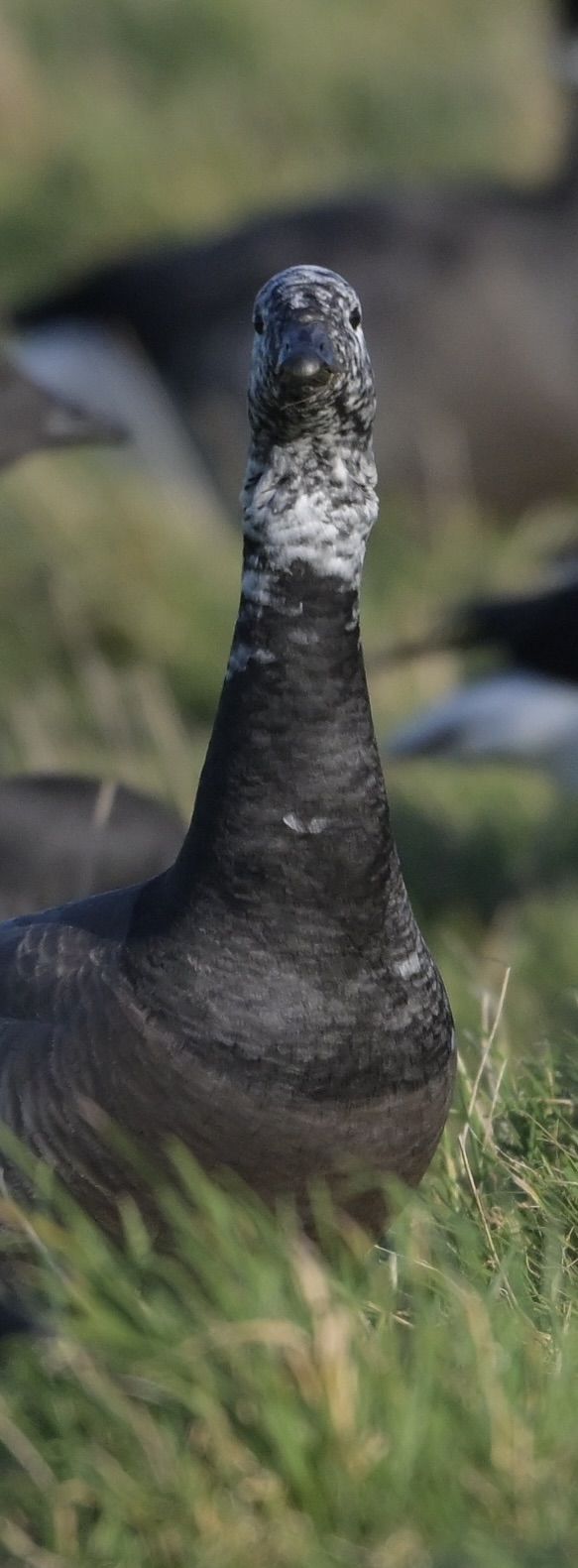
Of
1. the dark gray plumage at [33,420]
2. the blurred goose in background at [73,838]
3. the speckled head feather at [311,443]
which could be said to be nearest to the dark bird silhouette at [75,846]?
the blurred goose in background at [73,838]

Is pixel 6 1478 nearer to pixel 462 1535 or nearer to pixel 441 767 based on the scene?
pixel 462 1535

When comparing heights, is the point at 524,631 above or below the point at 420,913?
above

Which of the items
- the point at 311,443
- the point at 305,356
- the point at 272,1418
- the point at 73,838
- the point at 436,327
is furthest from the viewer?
the point at 436,327

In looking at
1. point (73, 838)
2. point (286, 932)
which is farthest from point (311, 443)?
point (73, 838)

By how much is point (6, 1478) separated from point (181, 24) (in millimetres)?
17179

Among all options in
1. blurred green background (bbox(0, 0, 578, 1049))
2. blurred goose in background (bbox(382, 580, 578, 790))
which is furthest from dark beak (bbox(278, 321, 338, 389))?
blurred goose in background (bbox(382, 580, 578, 790))

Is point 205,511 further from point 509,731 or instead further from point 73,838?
point 73,838

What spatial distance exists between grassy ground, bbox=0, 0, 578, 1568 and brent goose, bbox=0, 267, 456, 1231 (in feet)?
0.44

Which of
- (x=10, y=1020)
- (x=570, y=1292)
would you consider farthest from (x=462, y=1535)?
(x=10, y=1020)

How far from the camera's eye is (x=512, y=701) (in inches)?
300

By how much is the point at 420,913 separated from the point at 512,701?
1098 mm

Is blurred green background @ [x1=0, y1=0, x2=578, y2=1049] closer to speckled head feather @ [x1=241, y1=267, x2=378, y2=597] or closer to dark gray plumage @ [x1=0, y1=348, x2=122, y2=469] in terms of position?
→ dark gray plumage @ [x1=0, y1=348, x2=122, y2=469]

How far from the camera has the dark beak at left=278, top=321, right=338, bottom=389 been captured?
9.77 ft

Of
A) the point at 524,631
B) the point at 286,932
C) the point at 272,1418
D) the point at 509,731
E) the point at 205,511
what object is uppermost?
the point at 205,511
